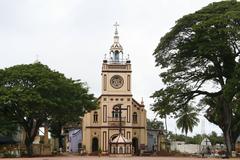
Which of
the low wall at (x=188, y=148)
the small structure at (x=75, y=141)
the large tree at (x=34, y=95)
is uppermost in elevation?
the large tree at (x=34, y=95)

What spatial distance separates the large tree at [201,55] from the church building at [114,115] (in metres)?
30.0

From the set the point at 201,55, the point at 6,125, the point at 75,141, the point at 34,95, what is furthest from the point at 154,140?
the point at 201,55

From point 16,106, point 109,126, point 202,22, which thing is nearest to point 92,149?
point 109,126

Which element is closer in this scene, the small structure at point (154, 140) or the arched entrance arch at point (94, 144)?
the arched entrance arch at point (94, 144)

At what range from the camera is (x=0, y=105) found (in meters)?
45.5

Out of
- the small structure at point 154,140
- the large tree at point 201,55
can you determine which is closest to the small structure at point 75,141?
the small structure at point 154,140

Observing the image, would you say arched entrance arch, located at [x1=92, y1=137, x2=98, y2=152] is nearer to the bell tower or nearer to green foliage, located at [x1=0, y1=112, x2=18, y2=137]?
the bell tower

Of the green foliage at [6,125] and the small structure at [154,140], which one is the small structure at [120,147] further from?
the small structure at [154,140]

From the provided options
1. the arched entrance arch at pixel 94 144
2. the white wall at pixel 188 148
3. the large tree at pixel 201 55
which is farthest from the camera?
the arched entrance arch at pixel 94 144

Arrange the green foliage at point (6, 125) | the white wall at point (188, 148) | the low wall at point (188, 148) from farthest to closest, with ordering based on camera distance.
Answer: the white wall at point (188, 148) < the low wall at point (188, 148) < the green foliage at point (6, 125)

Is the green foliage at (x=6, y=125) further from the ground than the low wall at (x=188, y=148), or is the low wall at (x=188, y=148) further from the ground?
the green foliage at (x=6, y=125)

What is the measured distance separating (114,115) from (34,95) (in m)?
25.2

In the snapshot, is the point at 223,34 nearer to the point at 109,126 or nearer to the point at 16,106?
the point at 16,106

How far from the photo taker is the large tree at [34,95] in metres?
45.5
